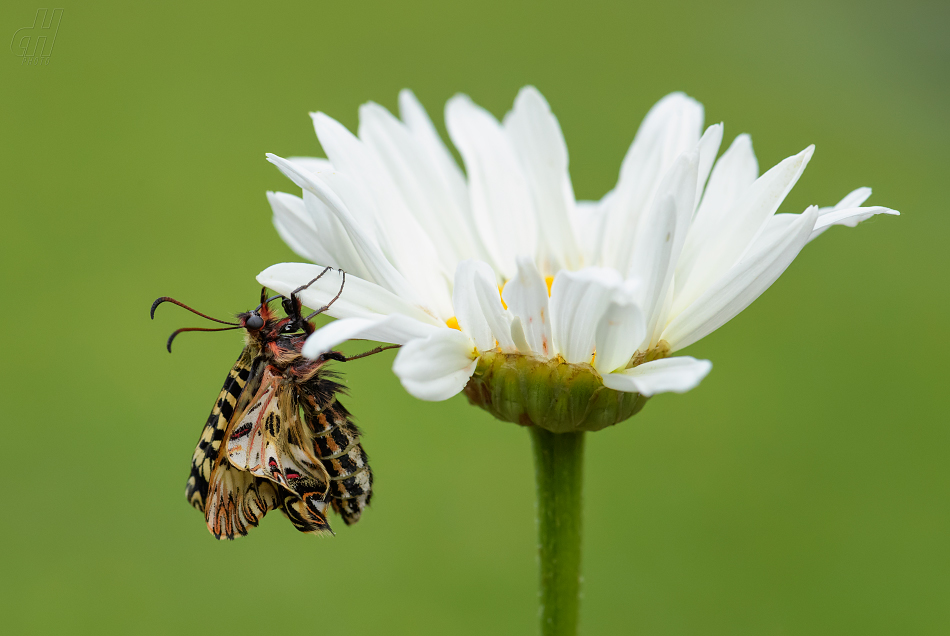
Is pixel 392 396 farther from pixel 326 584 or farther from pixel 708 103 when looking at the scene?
pixel 708 103

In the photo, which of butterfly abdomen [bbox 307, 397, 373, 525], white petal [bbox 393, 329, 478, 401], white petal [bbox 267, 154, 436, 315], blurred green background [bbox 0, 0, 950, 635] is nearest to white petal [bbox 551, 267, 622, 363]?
white petal [bbox 393, 329, 478, 401]

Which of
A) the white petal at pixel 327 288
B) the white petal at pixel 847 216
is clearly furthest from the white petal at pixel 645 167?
the white petal at pixel 327 288

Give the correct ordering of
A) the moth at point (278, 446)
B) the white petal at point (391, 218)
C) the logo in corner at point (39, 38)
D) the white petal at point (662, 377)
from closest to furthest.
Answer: the white petal at point (662, 377) → the moth at point (278, 446) → the white petal at point (391, 218) → the logo in corner at point (39, 38)

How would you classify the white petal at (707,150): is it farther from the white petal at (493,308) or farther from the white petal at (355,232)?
the white petal at (355,232)

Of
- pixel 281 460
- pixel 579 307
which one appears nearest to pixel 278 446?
pixel 281 460

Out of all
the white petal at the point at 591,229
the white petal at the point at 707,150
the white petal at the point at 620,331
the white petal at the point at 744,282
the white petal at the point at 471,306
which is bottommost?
the white petal at the point at 620,331

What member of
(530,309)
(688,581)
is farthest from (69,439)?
(530,309)

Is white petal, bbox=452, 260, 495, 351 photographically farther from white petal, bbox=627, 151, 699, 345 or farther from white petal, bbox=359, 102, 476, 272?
white petal, bbox=359, 102, 476, 272
